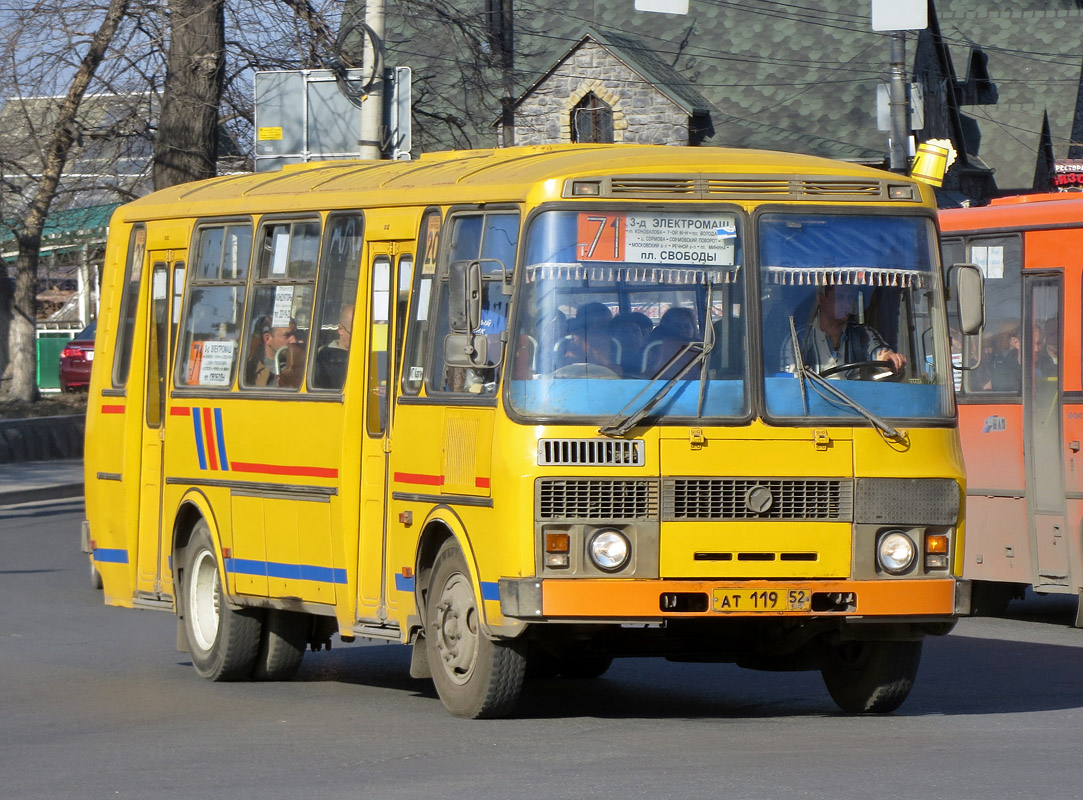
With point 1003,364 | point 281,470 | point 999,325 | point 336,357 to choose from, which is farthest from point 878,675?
point 999,325

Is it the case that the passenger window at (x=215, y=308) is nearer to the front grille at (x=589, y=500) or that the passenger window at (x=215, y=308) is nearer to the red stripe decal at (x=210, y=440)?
the red stripe decal at (x=210, y=440)

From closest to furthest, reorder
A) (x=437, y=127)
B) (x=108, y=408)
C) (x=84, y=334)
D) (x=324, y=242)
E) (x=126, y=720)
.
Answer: (x=126, y=720)
(x=324, y=242)
(x=108, y=408)
(x=437, y=127)
(x=84, y=334)

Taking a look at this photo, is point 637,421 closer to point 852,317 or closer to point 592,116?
point 852,317

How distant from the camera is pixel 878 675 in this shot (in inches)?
378

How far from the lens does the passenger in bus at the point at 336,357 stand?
411 inches

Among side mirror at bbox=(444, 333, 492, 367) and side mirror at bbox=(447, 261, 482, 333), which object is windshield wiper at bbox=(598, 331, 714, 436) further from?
side mirror at bbox=(447, 261, 482, 333)

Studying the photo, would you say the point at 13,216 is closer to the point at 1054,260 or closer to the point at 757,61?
the point at 757,61

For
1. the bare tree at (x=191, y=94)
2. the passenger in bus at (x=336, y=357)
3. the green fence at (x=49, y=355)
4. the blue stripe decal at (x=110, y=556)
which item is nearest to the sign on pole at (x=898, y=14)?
the bare tree at (x=191, y=94)

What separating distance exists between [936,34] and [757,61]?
A: 192 inches

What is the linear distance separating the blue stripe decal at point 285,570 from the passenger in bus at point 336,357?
0.94 meters

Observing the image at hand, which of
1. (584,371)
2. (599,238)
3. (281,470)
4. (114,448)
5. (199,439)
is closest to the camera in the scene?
(584,371)

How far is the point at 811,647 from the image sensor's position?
985 cm

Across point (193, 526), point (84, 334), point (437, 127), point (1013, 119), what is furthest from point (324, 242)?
point (1013, 119)

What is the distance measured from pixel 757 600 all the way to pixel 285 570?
3.08 m
